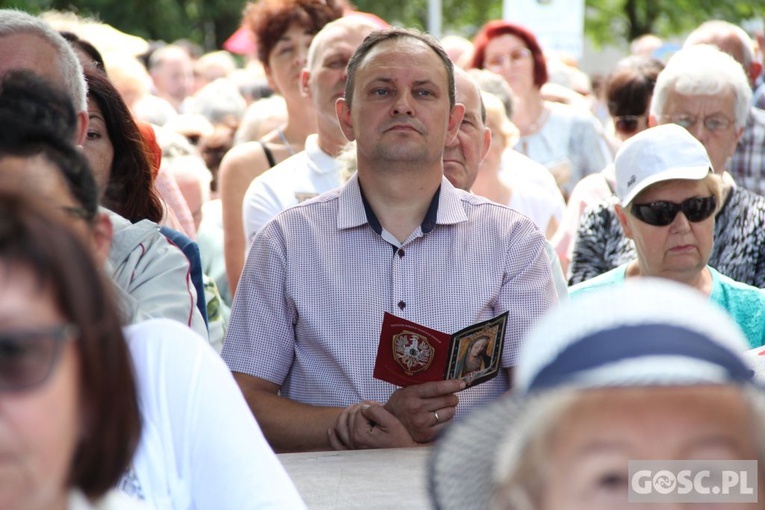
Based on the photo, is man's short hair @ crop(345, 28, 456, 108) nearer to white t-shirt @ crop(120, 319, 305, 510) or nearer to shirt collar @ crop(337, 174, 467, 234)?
shirt collar @ crop(337, 174, 467, 234)

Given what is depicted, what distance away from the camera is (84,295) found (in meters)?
1.39

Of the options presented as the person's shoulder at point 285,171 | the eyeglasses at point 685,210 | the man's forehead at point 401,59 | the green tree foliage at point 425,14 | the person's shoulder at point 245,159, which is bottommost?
Result: the green tree foliage at point 425,14

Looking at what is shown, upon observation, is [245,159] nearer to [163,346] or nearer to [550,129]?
[550,129]

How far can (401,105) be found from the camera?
416 centimetres

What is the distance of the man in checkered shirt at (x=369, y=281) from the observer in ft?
12.5

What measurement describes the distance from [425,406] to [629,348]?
7.41 ft

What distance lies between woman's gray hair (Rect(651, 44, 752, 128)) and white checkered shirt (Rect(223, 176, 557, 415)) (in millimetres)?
1835

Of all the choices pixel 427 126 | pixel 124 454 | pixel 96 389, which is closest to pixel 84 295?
pixel 96 389

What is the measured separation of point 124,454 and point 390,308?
234 cm

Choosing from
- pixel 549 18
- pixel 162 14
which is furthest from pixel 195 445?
pixel 162 14

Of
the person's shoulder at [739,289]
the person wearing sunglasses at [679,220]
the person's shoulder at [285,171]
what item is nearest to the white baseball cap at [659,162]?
the person wearing sunglasses at [679,220]

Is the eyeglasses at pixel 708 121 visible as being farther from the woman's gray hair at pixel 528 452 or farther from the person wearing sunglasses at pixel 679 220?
the woman's gray hair at pixel 528 452

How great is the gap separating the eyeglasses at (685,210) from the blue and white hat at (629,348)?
3.05 m

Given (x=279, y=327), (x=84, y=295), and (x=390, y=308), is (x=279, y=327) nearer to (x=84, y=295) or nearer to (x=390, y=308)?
(x=390, y=308)
